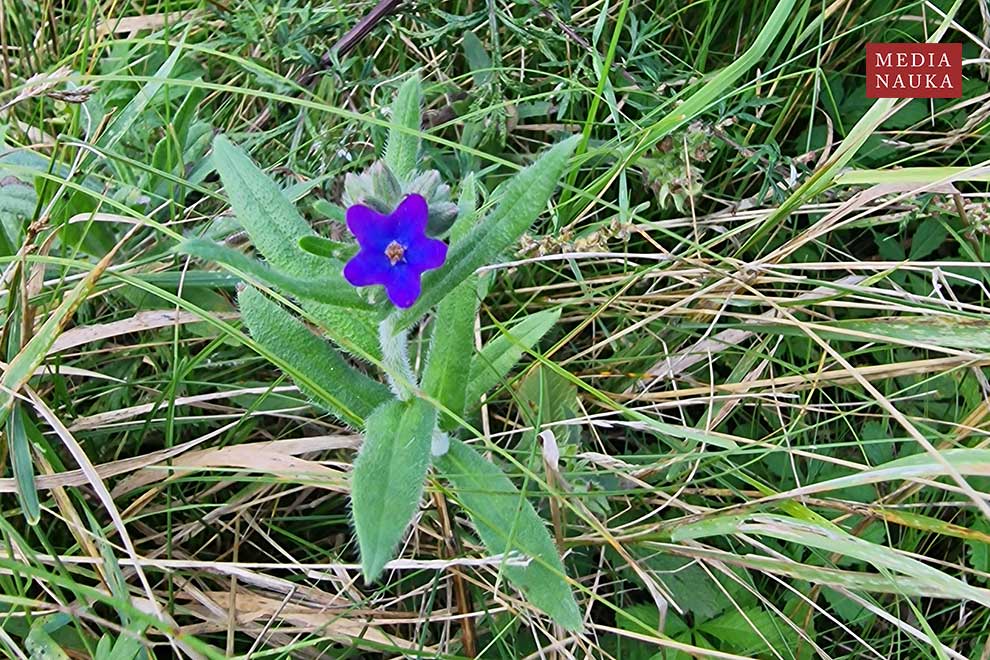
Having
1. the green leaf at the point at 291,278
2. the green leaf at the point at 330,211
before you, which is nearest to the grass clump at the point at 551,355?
the green leaf at the point at 330,211

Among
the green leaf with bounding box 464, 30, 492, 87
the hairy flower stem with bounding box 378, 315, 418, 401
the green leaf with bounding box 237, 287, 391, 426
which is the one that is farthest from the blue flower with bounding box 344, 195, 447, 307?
the green leaf with bounding box 464, 30, 492, 87

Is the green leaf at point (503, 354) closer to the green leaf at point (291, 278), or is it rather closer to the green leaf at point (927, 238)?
the green leaf at point (291, 278)

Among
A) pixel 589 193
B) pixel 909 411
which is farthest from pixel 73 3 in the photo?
pixel 909 411

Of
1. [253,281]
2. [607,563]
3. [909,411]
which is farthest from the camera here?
[909,411]

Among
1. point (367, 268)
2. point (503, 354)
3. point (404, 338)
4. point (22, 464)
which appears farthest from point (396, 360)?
point (22, 464)

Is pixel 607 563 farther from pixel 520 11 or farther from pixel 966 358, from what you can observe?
pixel 520 11

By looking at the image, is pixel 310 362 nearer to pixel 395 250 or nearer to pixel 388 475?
pixel 388 475

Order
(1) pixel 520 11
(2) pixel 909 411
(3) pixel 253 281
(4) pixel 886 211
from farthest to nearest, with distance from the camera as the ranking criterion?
(1) pixel 520 11, (4) pixel 886 211, (2) pixel 909 411, (3) pixel 253 281
